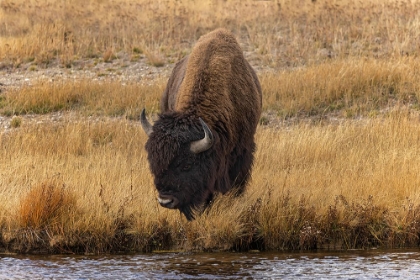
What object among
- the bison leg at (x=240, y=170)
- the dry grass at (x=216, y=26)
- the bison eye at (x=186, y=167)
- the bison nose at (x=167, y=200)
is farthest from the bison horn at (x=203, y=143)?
the dry grass at (x=216, y=26)

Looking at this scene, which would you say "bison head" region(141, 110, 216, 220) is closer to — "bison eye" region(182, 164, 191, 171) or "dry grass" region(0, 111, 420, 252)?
"bison eye" region(182, 164, 191, 171)

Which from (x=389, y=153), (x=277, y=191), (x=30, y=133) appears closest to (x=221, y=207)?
(x=277, y=191)

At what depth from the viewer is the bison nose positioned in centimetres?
759

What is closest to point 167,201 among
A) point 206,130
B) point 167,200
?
point 167,200

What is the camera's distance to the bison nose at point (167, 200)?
7590 mm

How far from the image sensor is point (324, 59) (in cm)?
1800

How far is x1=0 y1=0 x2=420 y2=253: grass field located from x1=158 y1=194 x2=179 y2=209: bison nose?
0.70m

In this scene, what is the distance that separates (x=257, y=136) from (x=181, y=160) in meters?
5.07

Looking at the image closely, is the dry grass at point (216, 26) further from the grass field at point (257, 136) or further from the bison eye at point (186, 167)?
the bison eye at point (186, 167)

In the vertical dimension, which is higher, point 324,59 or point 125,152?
point 324,59

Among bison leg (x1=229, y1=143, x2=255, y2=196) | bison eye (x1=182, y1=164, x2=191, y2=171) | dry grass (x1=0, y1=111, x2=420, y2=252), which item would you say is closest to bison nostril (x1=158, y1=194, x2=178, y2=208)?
bison eye (x1=182, y1=164, x2=191, y2=171)

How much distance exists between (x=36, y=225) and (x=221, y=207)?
2119 millimetres

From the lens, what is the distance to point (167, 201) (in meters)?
7.60

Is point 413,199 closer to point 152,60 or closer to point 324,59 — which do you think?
point 324,59
